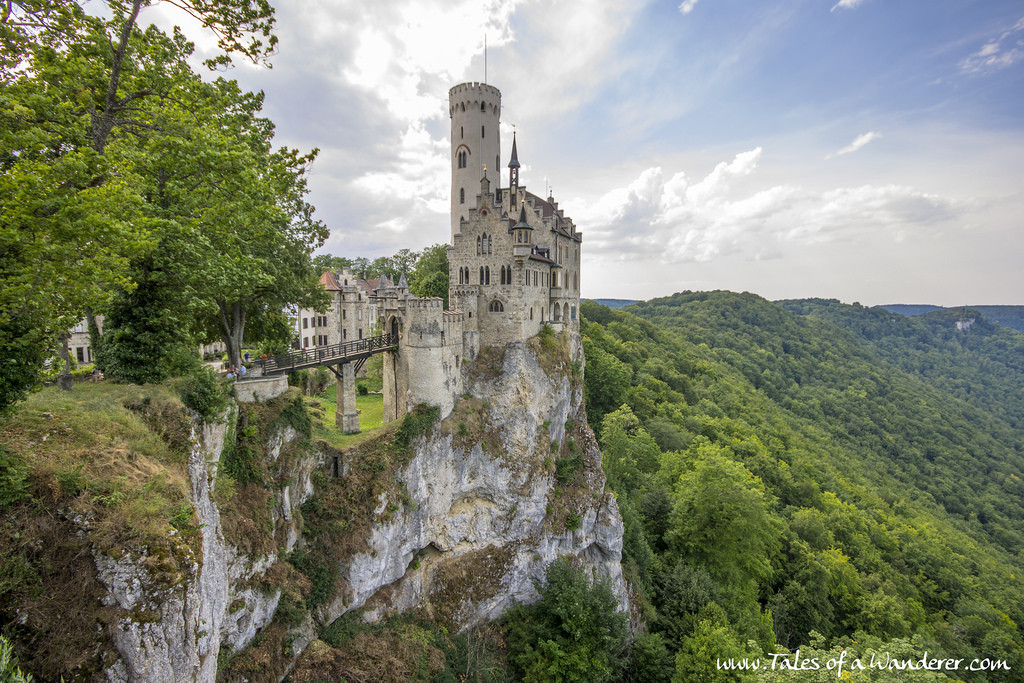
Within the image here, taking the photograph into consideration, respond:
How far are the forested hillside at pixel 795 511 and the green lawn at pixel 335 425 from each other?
23.5 m

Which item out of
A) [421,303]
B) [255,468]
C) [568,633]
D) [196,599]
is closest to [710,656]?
[568,633]

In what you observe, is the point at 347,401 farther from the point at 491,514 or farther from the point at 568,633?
the point at 568,633

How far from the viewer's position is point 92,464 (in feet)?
32.8

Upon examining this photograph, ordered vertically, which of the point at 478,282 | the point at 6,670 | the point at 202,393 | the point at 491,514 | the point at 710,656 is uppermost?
the point at 478,282

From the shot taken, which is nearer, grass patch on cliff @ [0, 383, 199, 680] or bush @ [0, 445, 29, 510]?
grass patch on cliff @ [0, 383, 199, 680]

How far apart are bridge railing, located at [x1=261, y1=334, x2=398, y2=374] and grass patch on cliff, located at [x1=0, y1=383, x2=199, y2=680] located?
9770 millimetres

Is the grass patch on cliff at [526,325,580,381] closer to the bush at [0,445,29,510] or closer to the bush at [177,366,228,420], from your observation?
the bush at [177,366,228,420]

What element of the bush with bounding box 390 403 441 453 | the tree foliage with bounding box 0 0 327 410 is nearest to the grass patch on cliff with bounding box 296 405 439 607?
the bush with bounding box 390 403 441 453

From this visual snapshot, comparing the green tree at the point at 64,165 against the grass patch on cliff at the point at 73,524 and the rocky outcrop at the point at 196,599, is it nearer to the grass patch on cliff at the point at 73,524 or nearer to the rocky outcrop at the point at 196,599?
the grass patch on cliff at the point at 73,524

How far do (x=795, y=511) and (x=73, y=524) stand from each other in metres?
61.5

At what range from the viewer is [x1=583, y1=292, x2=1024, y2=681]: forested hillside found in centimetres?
3438

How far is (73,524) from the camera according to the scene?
8.95m

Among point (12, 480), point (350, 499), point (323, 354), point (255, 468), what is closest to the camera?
point (12, 480)

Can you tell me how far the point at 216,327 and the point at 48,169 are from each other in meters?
14.4
